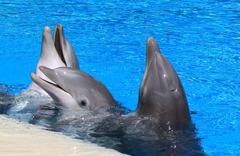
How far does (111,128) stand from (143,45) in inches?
175

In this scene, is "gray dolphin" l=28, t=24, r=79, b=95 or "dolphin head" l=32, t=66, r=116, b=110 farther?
"gray dolphin" l=28, t=24, r=79, b=95

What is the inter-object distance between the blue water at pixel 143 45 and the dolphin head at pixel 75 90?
44.7 inches

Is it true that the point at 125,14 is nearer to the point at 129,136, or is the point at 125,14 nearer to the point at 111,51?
the point at 111,51

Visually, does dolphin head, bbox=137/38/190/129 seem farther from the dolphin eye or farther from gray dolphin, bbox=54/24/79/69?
gray dolphin, bbox=54/24/79/69

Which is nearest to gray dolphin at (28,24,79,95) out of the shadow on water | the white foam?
the shadow on water

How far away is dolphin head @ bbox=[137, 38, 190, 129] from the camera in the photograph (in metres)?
5.07

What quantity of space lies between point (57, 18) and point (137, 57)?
96.8 inches

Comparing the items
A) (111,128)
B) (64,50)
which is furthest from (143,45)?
(111,128)

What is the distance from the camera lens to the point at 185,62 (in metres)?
8.82

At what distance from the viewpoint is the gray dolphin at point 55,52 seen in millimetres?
6285

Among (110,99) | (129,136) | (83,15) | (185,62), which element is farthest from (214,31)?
(129,136)

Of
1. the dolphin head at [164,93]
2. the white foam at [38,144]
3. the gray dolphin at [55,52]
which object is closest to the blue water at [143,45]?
the dolphin head at [164,93]

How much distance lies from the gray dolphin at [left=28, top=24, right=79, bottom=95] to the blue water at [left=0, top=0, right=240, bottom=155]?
1134mm

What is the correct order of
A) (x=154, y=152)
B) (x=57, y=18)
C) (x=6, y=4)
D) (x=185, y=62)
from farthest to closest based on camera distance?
1. (x=6, y=4)
2. (x=57, y=18)
3. (x=185, y=62)
4. (x=154, y=152)
